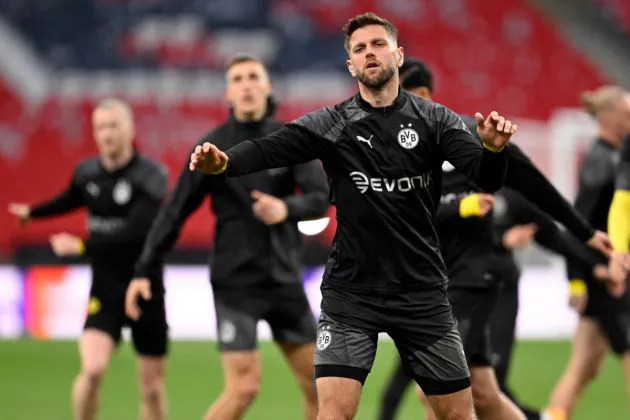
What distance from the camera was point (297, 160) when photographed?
5.33m

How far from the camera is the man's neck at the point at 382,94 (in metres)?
5.28

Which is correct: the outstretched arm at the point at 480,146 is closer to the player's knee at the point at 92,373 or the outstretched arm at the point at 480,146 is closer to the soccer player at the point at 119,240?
the soccer player at the point at 119,240

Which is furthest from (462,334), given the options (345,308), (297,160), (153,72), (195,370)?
(153,72)

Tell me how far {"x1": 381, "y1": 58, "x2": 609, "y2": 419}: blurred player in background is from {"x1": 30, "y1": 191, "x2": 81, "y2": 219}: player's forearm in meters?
3.15

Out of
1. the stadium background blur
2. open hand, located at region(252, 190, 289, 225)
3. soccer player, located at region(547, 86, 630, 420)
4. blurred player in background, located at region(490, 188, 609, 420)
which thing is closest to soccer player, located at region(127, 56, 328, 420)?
open hand, located at region(252, 190, 289, 225)

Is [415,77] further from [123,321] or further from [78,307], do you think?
[78,307]

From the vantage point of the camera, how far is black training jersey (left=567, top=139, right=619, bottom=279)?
27.2 feet

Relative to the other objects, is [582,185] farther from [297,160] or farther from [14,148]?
[14,148]

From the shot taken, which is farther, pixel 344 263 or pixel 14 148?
pixel 14 148

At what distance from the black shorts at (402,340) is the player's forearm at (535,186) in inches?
38.0

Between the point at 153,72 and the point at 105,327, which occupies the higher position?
the point at 153,72

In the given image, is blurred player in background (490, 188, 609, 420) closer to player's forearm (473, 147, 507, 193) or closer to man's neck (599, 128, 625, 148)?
man's neck (599, 128, 625, 148)

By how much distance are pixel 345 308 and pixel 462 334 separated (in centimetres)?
131

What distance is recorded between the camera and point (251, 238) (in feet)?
23.4
